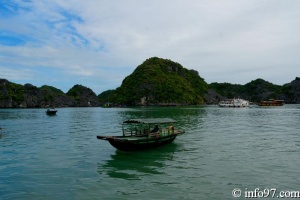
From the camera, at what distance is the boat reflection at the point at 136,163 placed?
18734 millimetres

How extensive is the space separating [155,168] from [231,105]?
16166cm

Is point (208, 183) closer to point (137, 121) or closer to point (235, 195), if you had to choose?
point (235, 195)

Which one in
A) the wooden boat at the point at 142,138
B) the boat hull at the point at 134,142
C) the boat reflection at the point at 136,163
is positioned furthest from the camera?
the wooden boat at the point at 142,138

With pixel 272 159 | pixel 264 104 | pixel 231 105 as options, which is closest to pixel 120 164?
pixel 272 159

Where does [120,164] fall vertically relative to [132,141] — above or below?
below

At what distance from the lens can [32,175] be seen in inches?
722

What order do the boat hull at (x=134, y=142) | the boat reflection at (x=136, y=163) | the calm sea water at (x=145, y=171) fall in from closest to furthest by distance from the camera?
1. the calm sea water at (x=145, y=171)
2. the boat reflection at (x=136, y=163)
3. the boat hull at (x=134, y=142)

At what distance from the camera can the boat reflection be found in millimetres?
18734

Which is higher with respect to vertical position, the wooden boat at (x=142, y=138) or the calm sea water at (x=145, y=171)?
the wooden boat at (x=142, y=138)

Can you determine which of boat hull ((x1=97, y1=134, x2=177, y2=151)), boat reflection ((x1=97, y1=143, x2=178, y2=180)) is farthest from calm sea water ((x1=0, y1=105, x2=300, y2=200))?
boat hull ((x1=97, y1=134, x2=177, y2=151))

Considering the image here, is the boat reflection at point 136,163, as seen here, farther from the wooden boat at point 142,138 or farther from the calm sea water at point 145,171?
the wooden boat at point 142,138

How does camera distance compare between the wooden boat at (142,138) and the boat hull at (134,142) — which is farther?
the wooden boat at (142,138)

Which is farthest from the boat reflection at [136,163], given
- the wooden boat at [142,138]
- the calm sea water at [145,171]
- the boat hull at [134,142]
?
the wooden boat at [142,138]

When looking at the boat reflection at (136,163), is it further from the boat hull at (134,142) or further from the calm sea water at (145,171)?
the boat hull at (134,142)
